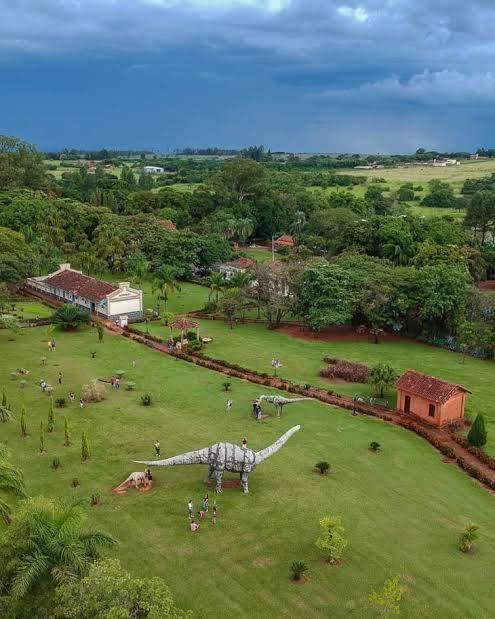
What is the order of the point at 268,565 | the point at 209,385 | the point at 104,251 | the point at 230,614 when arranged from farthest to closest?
the point at 104,251 → the point at 209,385 → the point at 268,565 → the point at 230,614

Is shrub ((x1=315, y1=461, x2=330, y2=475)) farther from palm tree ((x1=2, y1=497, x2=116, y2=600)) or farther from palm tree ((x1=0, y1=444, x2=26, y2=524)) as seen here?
palm tree ((x1=0, y1=444, x2=26, y2=524))

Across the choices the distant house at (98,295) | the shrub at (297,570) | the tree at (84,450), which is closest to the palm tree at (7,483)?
the tree at (84,450)

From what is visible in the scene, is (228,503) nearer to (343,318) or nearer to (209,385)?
(209,385)

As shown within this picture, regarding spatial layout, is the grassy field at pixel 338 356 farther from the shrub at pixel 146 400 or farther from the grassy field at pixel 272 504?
the shrub at pixel 146 400

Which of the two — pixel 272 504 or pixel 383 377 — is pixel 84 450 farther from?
pixel 383 377

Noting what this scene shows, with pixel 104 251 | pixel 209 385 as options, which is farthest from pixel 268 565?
pixel 104 251

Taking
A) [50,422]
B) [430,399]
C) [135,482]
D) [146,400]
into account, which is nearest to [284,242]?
[146,400]

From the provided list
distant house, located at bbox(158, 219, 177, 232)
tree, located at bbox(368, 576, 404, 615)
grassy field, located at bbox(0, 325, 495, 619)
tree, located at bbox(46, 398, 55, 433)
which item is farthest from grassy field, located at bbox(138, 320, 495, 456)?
distant house, located at bbox(158, 219, 177, 232)
